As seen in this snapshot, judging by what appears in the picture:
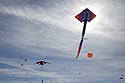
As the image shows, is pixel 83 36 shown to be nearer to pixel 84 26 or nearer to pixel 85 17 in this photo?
pixel 84 26

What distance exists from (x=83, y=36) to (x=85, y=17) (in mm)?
3628

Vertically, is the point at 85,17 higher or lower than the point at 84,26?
higher

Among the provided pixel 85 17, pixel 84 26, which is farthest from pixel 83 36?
pixel 85 17

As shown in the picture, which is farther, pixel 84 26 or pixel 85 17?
pixel 85 17

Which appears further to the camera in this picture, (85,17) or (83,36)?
(85,17)

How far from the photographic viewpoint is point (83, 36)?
16500mm

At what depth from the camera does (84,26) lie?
53.6 ft

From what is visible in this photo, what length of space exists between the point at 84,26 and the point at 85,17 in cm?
299

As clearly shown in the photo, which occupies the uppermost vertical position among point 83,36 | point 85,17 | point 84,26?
point 85,17

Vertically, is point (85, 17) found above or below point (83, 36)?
above

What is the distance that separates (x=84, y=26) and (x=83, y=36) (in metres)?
1.19
